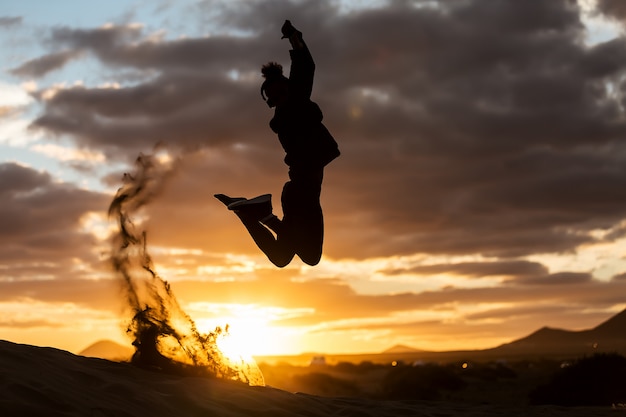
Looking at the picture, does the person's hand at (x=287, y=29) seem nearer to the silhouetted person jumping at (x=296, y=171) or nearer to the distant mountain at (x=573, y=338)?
A: the silhouetted person jumping at (x=296, y=171)

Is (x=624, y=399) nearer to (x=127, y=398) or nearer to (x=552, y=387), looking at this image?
(x=552, y=387)

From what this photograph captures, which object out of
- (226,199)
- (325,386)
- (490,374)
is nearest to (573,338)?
(490,374)

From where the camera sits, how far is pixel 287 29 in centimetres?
765

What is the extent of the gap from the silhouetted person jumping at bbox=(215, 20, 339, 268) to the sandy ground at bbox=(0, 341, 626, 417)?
164 centimetres

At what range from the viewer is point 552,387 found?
23.0m

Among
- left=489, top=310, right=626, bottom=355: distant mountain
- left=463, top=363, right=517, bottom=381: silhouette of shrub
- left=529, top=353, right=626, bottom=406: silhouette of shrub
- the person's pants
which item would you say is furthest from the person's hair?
left=489, top=310, right=626, bottom=355: distant mountain

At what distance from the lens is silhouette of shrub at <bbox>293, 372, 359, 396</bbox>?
30766 millimetres

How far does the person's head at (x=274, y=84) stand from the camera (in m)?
7.97

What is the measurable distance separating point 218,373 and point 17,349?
2.65 metres

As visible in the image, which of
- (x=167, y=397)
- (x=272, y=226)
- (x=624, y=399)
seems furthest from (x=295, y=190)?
(x=624, y=399)

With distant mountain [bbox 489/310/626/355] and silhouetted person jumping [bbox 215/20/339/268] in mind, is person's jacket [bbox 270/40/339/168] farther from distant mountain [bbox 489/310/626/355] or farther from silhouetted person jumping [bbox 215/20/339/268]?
distant mountain [bbox 489/310/626/355]

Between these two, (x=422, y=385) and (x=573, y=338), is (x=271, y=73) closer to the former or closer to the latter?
(x=422, y=385)

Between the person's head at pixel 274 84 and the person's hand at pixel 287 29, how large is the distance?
1.55ft

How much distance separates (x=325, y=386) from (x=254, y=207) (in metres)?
24.9
